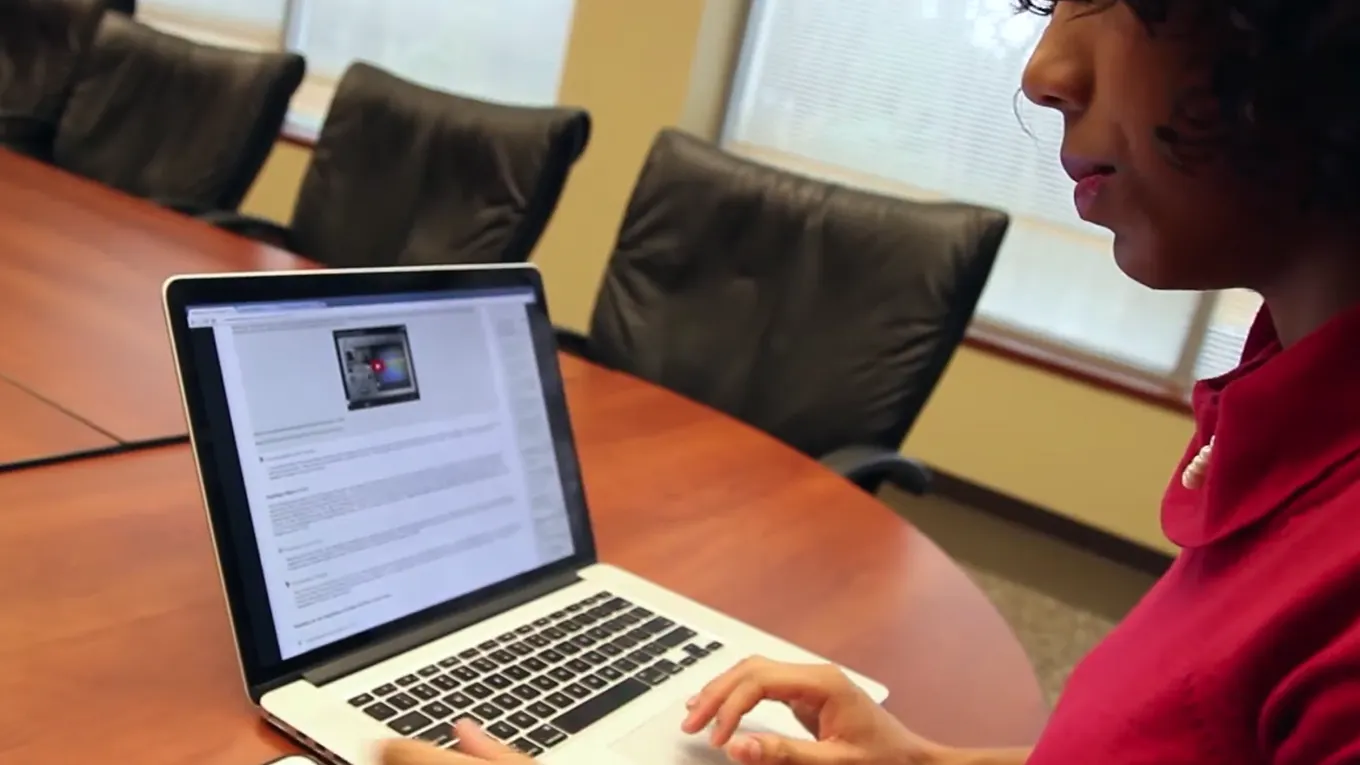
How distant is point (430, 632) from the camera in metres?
0.91

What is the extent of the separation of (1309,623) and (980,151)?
9.26 ft

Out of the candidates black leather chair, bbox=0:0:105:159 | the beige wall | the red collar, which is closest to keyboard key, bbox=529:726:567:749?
the red collar

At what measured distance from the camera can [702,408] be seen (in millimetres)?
1763

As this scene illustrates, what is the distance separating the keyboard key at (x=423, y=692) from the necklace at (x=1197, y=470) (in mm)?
509

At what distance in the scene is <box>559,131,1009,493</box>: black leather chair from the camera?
74.9 inches

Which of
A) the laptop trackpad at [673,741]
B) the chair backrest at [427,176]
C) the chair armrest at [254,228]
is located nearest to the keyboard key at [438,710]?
the laptop trackpad at [673,741]

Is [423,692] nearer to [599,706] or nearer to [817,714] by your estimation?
[599,706]

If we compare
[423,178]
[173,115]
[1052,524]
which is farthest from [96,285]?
[1052,524]

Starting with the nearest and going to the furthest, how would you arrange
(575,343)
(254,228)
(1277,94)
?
(1277,94) < (575,343) < (254,228)

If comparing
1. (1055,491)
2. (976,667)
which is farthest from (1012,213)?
(976,667)

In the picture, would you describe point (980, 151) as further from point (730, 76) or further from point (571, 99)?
point (571, 99)

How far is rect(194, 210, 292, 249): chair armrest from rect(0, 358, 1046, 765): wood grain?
50.9 inches

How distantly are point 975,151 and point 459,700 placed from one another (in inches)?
104

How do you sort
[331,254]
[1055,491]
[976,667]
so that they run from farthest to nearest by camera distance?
[1055,491], [331,254], [976,667]
